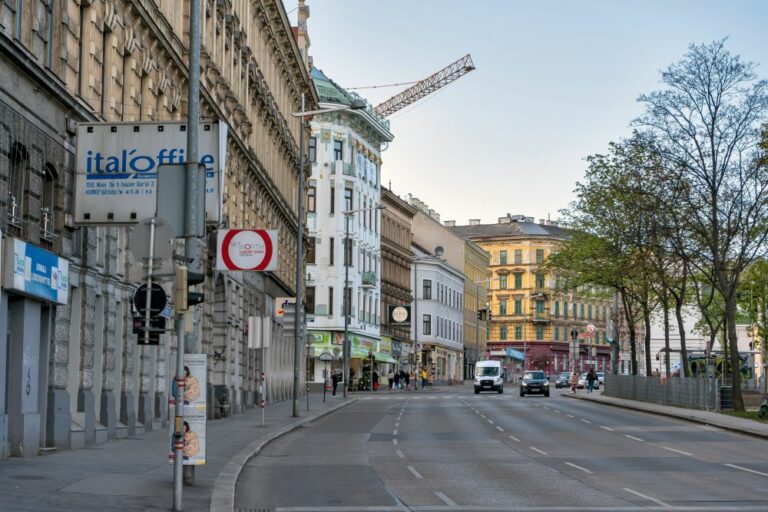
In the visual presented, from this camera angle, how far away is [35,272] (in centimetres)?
2284

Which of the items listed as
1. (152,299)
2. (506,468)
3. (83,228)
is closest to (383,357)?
(83,228)

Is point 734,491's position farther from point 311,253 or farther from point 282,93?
point 311,253

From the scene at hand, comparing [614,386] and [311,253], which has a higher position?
[311,253]

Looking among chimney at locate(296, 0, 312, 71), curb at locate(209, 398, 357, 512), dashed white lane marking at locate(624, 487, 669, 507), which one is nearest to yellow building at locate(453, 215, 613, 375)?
chimney at locate(296, 0, 312, 71)

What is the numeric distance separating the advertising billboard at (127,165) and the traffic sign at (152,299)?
8123 millimetres

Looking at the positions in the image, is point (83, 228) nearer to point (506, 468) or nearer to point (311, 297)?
point (506, 468)

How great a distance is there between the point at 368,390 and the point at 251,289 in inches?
1774

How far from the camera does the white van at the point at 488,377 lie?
299 ft

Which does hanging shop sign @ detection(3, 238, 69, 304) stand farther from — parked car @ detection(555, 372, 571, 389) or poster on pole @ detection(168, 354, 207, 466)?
parked car @ detection(555, 372, 571, 389)

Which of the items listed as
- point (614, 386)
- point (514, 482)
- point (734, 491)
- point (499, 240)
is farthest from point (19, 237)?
point (499, 240)

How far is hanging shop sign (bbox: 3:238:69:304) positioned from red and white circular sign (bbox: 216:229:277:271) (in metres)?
2.99

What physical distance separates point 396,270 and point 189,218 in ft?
337

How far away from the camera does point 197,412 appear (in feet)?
59.4

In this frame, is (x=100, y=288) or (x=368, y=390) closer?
(x=100, y=288)
